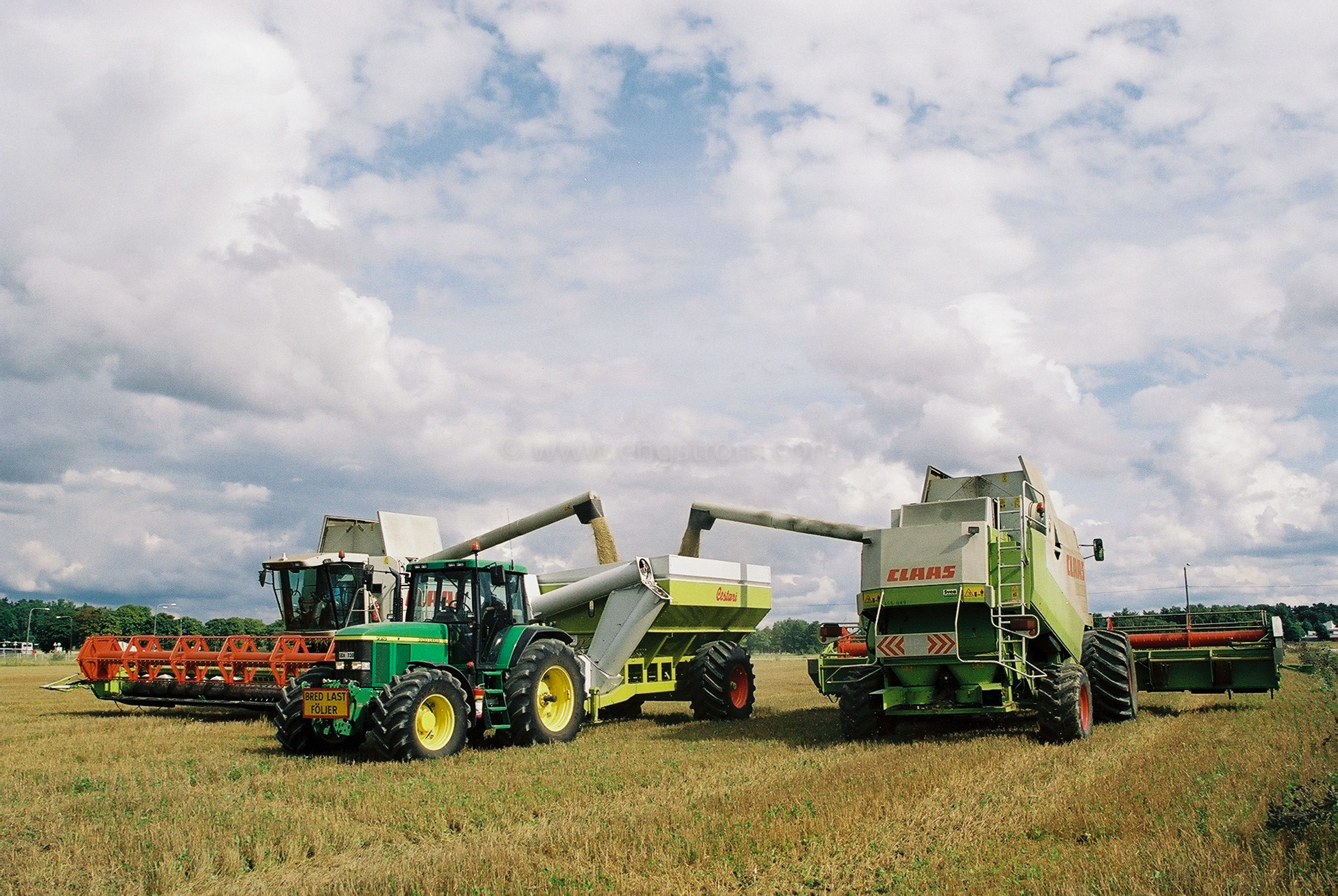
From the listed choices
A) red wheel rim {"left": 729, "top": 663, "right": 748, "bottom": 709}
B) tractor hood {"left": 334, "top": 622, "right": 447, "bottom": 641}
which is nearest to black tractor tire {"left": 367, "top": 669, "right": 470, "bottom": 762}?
tractor hood {"left": 334, "top": 622, "right": 447, "bottom": 641}

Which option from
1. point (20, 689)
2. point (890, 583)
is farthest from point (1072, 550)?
point (20, 689)

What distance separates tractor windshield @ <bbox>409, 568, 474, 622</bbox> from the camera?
12711mm

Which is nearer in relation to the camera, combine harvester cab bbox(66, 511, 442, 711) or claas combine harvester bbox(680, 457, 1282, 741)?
claas combine harvester bbox(680, 457, 1282, 741)

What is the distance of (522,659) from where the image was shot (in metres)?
12.7

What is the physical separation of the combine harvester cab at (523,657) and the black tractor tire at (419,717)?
0.6 inches

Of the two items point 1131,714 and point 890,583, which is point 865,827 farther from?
point 1131,714

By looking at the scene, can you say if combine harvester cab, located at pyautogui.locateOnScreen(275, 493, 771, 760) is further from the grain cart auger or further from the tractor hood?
the grain cart auger

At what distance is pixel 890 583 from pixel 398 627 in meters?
5.87

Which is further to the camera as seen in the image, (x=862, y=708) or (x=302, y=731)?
(x=862, y=708)

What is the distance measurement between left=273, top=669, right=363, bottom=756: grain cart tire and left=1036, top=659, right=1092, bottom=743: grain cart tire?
7.69m

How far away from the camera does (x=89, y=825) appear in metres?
7.36

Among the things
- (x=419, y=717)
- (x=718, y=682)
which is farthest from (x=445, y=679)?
(x=718, y=682)

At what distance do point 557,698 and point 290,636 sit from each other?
572cm

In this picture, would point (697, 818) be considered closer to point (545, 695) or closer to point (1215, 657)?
point (545, 695)
